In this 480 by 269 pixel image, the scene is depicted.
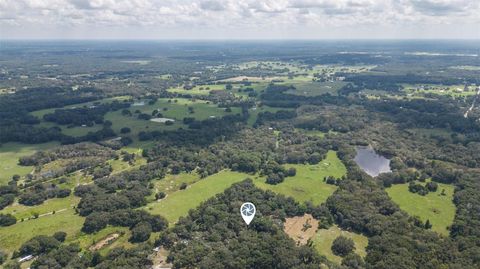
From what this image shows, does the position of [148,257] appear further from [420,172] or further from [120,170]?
[420,172]

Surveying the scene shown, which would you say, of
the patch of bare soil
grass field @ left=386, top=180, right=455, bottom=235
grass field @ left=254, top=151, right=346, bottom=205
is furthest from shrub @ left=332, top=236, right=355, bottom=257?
the patch of bare soil

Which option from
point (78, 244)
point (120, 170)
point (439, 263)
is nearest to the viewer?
point (439, 263)

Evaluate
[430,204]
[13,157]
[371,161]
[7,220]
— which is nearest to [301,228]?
[430,204]

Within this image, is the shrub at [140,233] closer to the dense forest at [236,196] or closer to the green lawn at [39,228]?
the dense forest at [236,196]

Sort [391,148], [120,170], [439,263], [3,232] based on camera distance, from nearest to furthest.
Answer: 1. [439,263]
2. [3,232]
3. [120,170]
4. [391,148]

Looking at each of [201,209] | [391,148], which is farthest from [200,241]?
[391,148]

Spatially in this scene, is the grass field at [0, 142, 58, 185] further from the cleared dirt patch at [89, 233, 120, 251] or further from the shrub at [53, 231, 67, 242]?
the cleared dirt patch at [89, 233, 120, 251]

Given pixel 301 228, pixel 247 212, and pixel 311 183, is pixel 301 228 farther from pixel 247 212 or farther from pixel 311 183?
pixel 311 183
